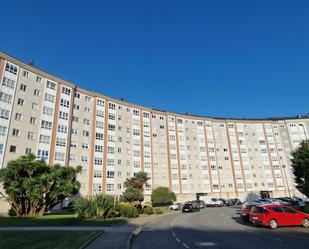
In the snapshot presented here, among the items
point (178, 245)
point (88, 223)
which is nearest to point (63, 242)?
point (178, 245)

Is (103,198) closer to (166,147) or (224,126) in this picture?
(166,147)

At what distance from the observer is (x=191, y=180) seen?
74875mm

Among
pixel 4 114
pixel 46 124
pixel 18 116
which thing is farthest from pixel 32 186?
pixel 46 124

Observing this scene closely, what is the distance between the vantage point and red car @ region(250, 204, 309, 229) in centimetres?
1883

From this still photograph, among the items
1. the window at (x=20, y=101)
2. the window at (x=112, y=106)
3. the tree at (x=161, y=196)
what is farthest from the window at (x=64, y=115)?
the tree at (x=161, y=196)

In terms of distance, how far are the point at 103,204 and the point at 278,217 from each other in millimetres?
17124

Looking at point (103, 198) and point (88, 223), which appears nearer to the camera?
point (88, 223)

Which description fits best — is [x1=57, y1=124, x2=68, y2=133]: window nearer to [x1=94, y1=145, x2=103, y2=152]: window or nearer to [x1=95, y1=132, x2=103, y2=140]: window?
[x1=95, y1=132, x2=103, y2=140]: window

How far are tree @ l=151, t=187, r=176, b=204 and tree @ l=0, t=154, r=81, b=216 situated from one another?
3209cm

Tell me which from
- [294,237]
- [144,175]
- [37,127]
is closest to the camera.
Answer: [294,237]

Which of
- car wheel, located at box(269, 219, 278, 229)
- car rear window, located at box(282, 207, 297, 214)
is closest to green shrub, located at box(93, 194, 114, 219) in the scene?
car wheel, located at box(269, 219, 278, 229)

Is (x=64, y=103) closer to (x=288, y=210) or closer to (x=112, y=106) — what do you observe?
(x=112, y=106)

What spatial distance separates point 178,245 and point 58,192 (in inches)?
930

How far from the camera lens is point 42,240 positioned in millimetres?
14070
